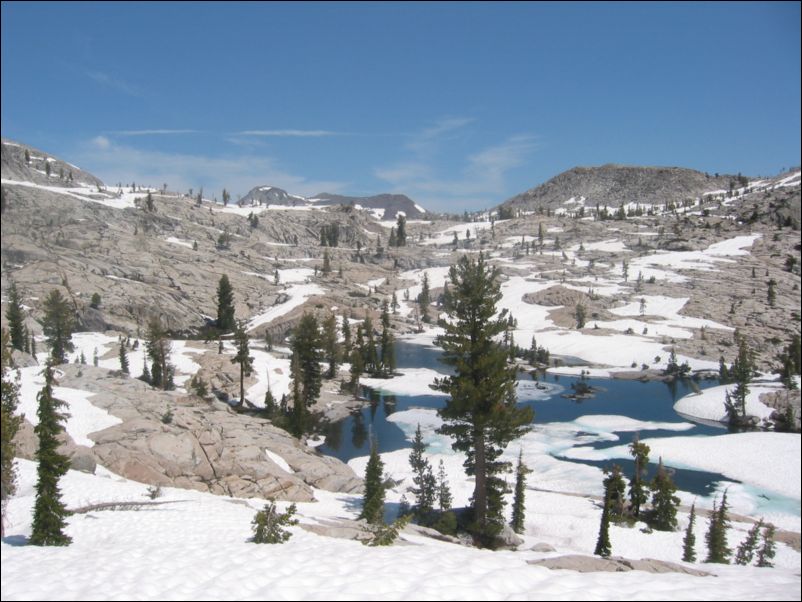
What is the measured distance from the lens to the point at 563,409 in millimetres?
81438

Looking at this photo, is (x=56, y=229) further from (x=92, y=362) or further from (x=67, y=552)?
(x=67, y=552)

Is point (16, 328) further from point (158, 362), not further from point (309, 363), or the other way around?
point (309, 363)

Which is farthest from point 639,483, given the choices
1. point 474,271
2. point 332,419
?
point 332,419

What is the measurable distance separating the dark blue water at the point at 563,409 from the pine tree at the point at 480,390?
86.2 ft

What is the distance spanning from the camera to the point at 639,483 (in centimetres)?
4269

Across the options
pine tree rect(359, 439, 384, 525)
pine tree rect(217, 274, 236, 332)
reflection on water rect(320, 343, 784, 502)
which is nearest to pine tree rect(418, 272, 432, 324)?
reflection on water rect(320, 343, 784, 502)

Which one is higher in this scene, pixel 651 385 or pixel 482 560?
pixel 482 560

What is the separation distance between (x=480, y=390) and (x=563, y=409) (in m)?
60.6

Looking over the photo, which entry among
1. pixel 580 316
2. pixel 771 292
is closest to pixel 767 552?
pixel 580 316

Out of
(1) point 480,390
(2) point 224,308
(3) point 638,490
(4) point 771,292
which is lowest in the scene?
(3) point 638,490

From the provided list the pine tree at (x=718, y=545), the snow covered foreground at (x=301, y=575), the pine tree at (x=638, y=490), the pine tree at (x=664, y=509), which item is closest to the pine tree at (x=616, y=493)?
the pine tree at (x=638, y=490)

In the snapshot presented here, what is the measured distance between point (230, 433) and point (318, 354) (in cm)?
3107

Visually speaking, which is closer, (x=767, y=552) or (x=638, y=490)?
(x=767, y=552)

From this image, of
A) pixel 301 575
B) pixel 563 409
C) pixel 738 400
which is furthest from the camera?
pixel 563 409
